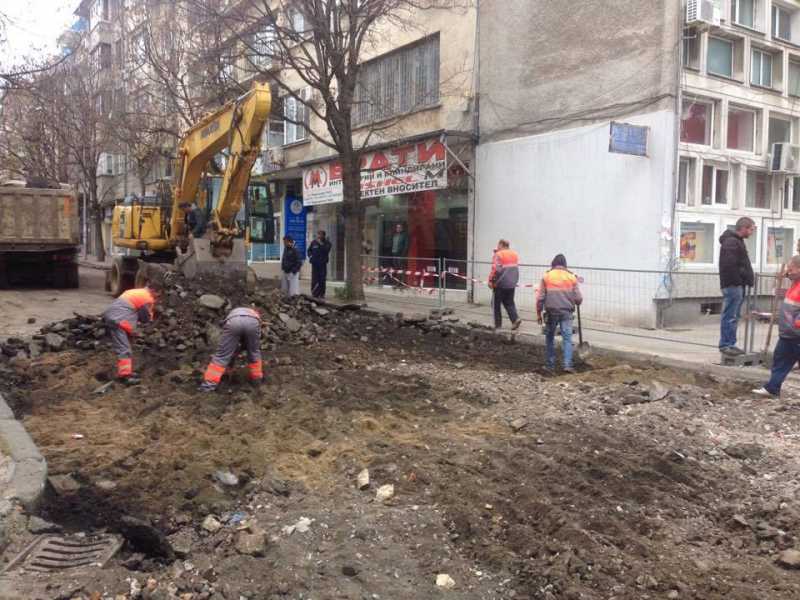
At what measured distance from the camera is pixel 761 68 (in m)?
15.2

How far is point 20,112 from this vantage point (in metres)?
25.1

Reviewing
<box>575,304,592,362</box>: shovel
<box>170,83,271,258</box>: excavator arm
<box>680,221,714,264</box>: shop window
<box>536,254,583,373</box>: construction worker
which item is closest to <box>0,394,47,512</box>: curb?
<box>170,83,271,258</box>: excavator arm

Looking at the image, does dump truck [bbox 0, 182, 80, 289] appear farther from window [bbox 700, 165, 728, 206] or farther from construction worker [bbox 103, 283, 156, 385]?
window [bbox 700, 165, 728, 206]

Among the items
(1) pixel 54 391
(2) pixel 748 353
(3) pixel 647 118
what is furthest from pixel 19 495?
(3) pixel 647 118

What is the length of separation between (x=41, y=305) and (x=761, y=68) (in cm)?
1623

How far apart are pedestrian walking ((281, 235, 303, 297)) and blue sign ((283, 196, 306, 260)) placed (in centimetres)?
823

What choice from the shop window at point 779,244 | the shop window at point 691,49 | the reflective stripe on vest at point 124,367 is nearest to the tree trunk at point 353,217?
the shop window at point 691,49

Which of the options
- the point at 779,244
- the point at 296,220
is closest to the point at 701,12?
the point at 779,244

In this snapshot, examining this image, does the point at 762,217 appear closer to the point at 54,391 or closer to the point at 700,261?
the point at 700,261

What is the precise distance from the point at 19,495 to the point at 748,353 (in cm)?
875

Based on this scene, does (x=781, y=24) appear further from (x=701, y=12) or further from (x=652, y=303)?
(x=652, y=303)

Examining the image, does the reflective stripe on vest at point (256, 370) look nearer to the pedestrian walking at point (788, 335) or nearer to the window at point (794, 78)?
the pedestrian walking at point (788, 335)

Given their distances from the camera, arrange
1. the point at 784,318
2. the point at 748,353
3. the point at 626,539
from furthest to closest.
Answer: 1. the point at 748,353
2. the point at 784,318
3. the point at 626,539

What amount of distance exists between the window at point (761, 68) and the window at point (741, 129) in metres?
0.68
